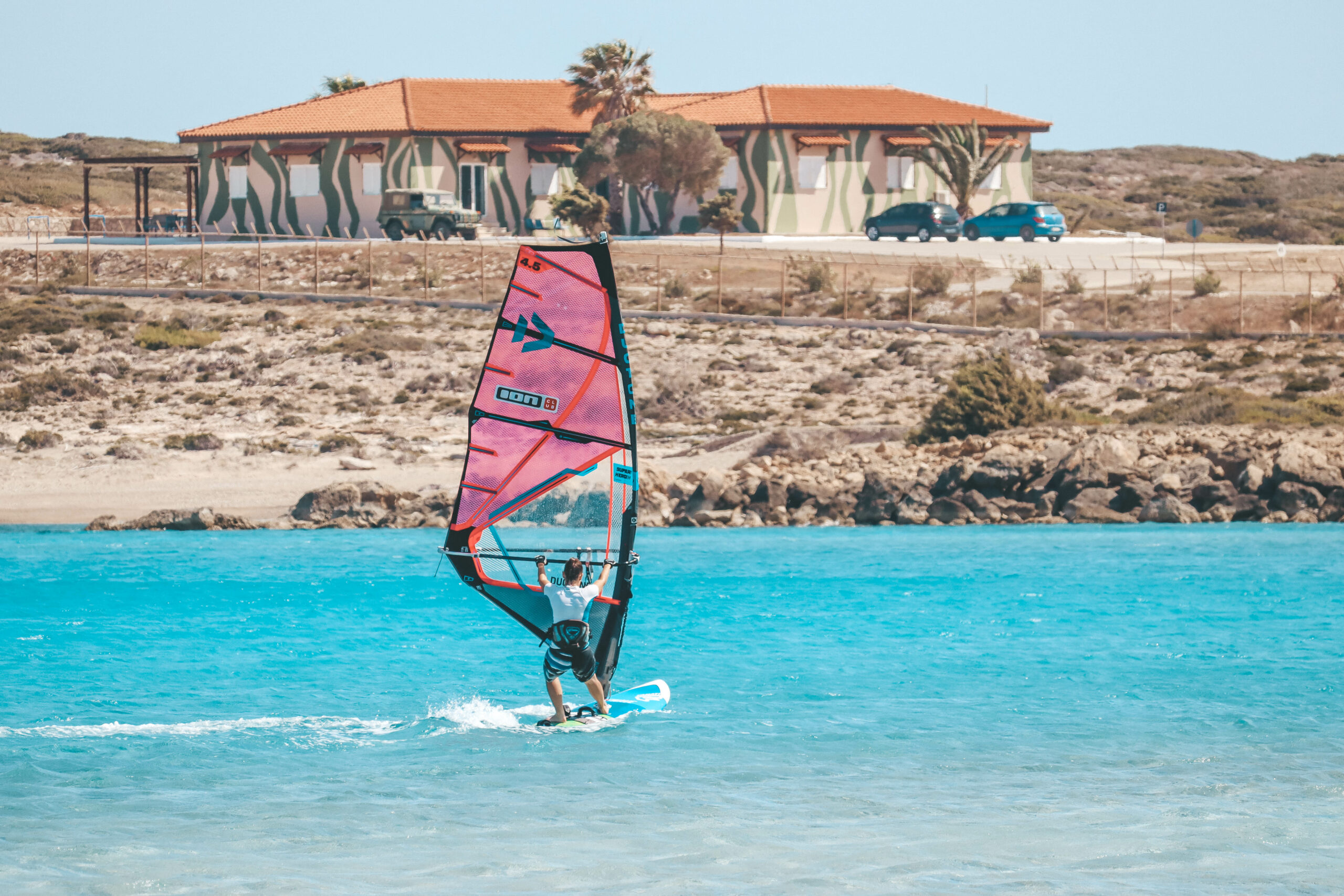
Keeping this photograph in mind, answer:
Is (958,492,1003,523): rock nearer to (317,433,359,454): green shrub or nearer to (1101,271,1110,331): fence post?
(1101,271,1110,331): fence post

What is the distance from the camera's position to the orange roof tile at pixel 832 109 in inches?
2386

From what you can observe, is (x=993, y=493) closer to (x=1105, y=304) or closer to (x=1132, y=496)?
(x=1132, y=496)

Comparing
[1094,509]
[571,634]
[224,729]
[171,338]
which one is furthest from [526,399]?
[171,338]

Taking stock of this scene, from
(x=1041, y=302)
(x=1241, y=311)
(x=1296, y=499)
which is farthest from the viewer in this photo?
(x=1041, y=302)

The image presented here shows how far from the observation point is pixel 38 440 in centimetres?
3841

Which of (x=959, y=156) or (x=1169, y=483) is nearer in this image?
(x=1169, y=483)

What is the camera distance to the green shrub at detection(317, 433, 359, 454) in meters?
38.2

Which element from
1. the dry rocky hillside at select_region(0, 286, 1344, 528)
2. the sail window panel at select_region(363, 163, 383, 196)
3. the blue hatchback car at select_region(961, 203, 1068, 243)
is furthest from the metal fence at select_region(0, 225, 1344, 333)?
the blue hatchback car at select_region(961, 203, 1068, 243)

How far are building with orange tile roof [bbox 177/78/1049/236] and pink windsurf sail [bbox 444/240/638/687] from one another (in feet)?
152

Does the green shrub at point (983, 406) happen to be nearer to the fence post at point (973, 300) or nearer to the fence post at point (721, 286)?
the fence post at point (973, 300)

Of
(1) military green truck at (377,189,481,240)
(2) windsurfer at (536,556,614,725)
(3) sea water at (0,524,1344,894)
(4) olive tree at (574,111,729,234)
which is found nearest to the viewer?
(3) sea water at (0,524,1344,894)

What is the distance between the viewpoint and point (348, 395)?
42625 mm

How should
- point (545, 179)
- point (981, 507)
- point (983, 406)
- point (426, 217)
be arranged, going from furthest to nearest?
point (545, 179) → point (426, 217) → point (983, 406) → point (981, 507)

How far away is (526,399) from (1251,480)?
75.7 feet
